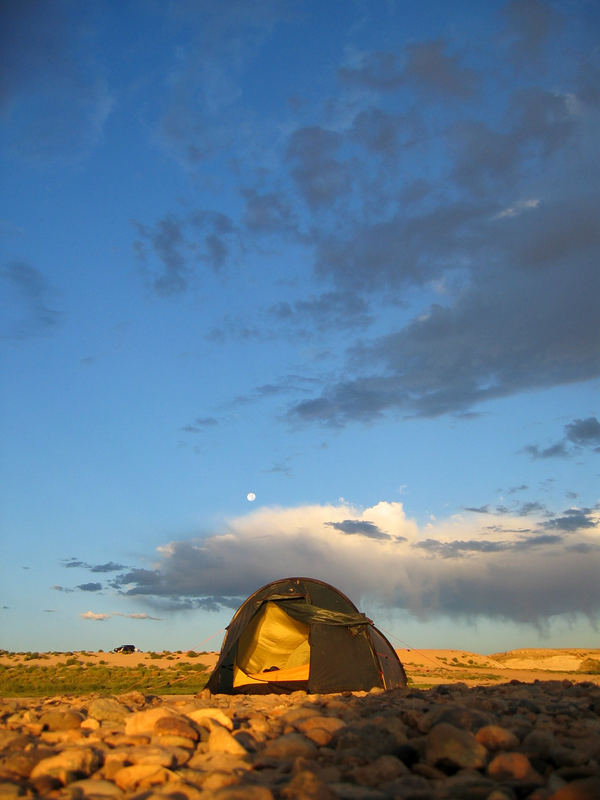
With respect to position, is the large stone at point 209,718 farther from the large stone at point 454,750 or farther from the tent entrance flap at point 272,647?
the tent entrance flap at point 272,647

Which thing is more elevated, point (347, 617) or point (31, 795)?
point (347, 617)

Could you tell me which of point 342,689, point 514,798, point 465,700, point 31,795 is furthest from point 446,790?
point 342,689

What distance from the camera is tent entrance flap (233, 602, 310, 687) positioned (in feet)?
61.1

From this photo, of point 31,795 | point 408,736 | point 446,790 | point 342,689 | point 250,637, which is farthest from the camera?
point 250,637

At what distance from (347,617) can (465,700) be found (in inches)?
310

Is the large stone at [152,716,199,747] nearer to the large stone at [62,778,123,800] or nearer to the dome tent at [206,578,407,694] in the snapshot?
the large stone at [62,778,123,800]

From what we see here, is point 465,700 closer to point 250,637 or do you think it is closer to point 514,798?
point 514,798

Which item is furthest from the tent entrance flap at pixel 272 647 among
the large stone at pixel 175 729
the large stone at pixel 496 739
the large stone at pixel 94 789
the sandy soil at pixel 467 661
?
the sandy soil at pixel 467 661

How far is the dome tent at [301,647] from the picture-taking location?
52.2ft

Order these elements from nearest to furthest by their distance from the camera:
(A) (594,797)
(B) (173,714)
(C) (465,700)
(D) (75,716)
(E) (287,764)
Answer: (A) (594,797) → (E) (287,764) → (B) (173,714) → (D) (75,716) → (C) (465,700)

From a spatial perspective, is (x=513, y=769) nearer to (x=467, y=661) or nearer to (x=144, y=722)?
(x=144, y=722)

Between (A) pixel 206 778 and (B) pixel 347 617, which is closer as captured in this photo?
(A) pixel 206 778

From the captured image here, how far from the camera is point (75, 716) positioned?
26.8 ft

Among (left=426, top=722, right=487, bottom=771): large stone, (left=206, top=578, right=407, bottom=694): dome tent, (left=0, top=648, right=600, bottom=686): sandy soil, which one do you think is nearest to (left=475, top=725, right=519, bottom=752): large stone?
(left=426, top=722, right=487, bottom=771): large stone
